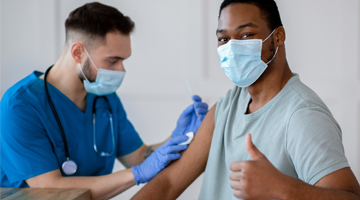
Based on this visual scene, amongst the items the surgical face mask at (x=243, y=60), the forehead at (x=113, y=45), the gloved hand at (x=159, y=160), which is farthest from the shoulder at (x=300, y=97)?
the forehead at (x=113, y=45)

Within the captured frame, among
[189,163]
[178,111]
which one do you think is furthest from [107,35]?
[178,111]

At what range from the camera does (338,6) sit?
8.34ft

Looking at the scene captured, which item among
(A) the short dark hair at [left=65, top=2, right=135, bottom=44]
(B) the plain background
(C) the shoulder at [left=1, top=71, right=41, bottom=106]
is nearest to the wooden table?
(C) the shoulder at [left=1, top=71, right=41, bottom=106]

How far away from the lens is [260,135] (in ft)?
3.92

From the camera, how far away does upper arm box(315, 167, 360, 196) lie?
90 cm

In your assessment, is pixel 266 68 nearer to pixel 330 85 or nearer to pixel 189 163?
pixel 189 163

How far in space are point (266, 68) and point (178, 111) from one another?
155cm

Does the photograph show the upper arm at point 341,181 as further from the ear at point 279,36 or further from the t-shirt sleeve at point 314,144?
the ear at point 279,36

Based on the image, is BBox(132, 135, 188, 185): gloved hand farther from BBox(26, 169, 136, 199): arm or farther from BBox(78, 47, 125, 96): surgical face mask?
BBox(78, 47, 125, 96): surgical face mask

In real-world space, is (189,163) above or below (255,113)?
below

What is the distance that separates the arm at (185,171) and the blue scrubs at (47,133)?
491mm

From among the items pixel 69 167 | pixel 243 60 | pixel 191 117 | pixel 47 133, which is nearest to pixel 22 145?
pixel 47 133

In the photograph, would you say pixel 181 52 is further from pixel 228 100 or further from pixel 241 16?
pixel 241 16

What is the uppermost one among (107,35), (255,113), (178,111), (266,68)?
(107,35)
